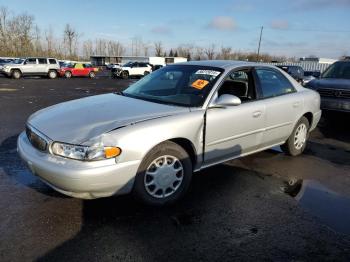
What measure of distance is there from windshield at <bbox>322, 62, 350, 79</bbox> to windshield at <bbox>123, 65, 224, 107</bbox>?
19.0ft

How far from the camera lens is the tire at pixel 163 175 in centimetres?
326

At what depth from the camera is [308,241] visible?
293 cm

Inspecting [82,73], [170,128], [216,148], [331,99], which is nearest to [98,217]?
[170,128]

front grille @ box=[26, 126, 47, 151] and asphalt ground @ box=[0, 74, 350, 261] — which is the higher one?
front grille @ box=[26, 126, 47, 151]

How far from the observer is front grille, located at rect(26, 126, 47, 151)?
315 centimetres

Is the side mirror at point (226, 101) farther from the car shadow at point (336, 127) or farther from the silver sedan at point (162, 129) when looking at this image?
the car shadow at point (336, 127)

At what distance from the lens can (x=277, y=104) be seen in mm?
4664

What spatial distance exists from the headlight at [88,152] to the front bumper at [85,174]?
0.04m

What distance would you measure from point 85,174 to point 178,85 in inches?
76.7

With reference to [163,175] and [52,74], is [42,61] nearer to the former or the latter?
[52,74]

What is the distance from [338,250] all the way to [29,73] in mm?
28401

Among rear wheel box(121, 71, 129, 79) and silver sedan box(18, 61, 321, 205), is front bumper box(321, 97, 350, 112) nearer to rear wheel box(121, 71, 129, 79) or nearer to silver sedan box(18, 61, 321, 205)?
silver sedan box(18, 61, 321, 205)

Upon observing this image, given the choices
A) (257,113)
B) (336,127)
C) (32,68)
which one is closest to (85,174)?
(257,113)

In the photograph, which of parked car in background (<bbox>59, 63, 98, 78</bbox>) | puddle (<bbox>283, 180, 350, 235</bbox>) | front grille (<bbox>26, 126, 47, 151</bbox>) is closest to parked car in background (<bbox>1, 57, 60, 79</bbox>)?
parked car in background (<bbox>59, 63, 98, 78</bbox>)
